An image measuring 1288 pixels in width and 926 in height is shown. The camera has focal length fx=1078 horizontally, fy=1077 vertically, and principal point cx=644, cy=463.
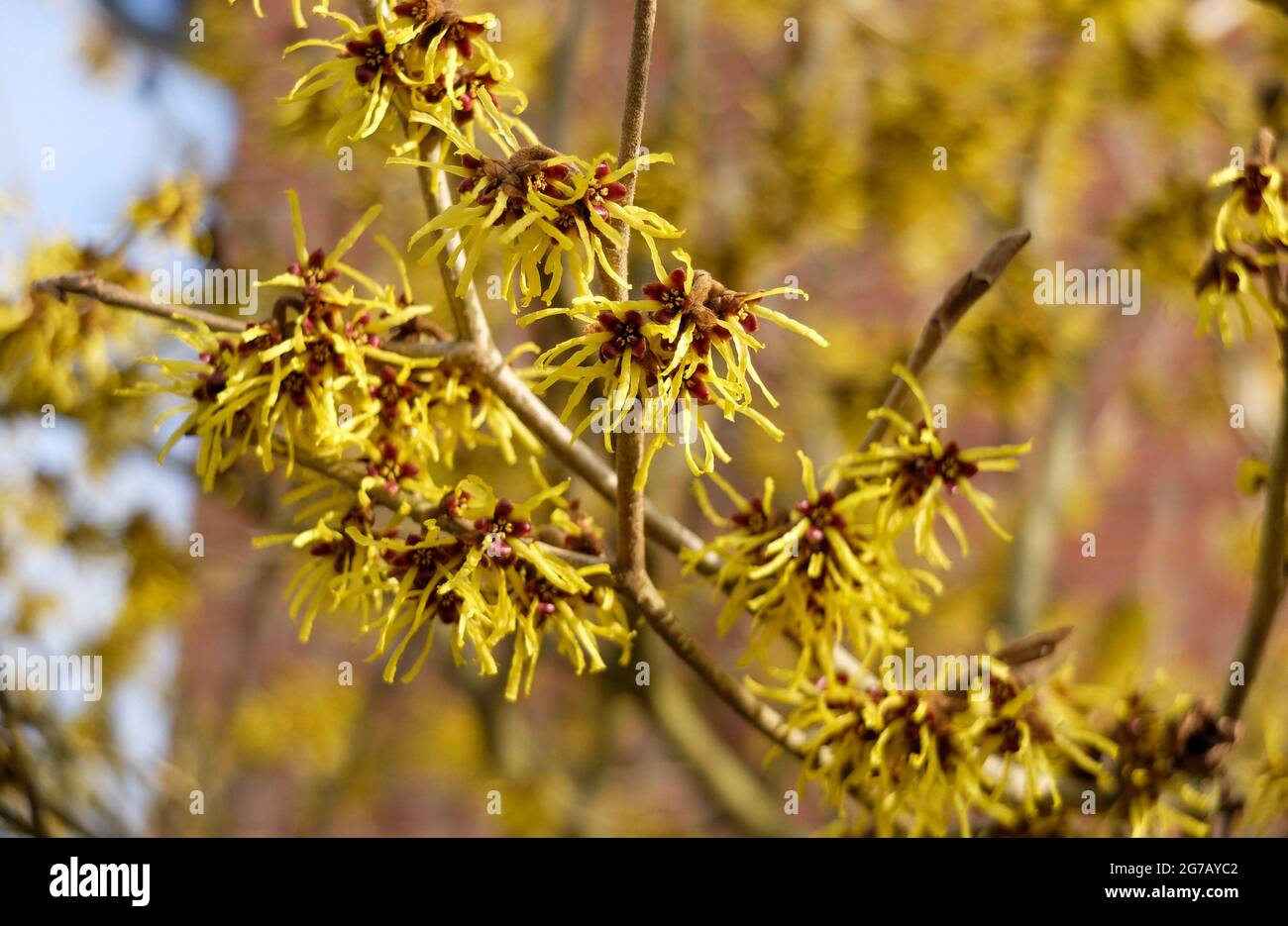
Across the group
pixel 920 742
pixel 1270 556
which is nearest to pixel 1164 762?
pixel 1270 556

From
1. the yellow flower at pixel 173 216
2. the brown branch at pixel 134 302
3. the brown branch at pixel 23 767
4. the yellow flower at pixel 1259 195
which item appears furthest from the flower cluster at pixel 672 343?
the brown branch at pixel 23 767

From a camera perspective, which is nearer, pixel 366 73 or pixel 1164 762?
pixel 366 73

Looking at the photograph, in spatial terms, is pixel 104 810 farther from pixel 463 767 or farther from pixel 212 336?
pixel 463 767

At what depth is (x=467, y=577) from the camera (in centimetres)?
114

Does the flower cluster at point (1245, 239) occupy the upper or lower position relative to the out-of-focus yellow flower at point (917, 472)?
upper

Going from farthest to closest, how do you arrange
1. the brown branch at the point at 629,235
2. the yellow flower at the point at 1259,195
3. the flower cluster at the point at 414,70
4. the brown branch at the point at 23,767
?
the brown branch at the point at 23,767 < the yellow flower at the point at 1259,195 < the flower cluster at the point at 414,70 < the brown branch at the point at 629,235

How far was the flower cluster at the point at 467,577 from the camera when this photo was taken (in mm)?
1145

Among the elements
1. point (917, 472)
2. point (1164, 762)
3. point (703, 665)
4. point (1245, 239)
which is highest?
point (1245, 239)

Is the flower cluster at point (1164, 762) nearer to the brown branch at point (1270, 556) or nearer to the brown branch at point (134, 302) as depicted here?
→ the brown branch at point (1270, 556)

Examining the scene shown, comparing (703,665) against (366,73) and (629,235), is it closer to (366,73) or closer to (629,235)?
(629,235)

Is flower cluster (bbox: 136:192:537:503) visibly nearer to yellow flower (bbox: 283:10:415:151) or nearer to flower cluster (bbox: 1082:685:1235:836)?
yellow flower (bbox: 283:10:415:151)

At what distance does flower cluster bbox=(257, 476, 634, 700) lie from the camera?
3.76 feet

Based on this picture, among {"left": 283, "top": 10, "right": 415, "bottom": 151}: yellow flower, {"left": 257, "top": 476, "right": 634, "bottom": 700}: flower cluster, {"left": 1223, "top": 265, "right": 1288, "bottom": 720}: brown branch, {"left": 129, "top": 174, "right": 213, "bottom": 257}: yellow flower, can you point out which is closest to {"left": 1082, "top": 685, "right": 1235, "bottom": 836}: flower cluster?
{"left": 1223, "top": 265, "right": 1288, "bottom": 720}: brown branch
